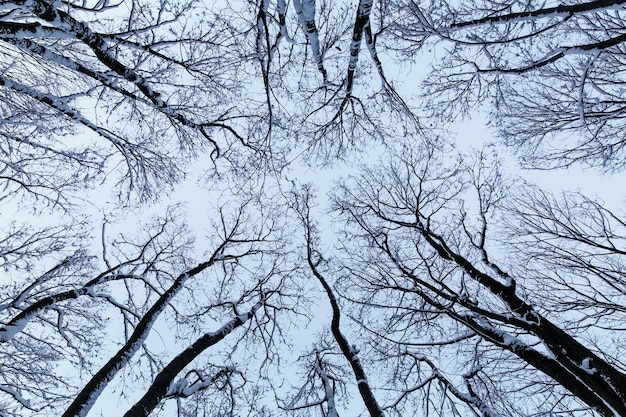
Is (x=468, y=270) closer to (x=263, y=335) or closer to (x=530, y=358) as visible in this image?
(x=530, y=358)

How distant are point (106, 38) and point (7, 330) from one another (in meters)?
5.09

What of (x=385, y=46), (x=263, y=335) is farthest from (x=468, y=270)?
(x=263, y=335)

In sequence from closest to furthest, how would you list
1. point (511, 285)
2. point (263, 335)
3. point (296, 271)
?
point (511, 285) → point (263, 335) → point (296, 271)

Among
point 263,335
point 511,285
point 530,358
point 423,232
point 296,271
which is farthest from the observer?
point 296,271

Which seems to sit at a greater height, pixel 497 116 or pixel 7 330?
pixel 497 116

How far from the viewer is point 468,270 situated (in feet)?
21.2

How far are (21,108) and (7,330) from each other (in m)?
3.71

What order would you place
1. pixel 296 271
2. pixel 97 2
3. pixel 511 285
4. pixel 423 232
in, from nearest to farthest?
1. pixel 97 2
2. pixel 511 285
3. pixel 423 232
4. pixel 296 271

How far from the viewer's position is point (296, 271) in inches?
380

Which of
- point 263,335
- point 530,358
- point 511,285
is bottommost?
point 530,358

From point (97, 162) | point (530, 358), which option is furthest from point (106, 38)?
point (530, 358)

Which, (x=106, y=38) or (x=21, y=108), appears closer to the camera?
(x=106, y=38)

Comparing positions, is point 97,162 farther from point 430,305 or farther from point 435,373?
point 435,373

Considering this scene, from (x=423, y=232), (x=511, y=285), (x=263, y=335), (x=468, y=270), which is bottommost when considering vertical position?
(x=511, y=285)
